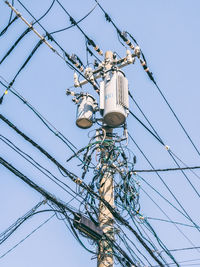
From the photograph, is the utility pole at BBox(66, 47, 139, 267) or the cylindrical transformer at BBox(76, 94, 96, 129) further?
the cylindrical transformer at BBox(76, 94, 96, 129)

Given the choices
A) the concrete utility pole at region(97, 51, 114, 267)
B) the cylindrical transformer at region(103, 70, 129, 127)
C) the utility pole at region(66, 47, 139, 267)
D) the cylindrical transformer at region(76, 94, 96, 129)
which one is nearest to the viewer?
the concrete utility pole at region(97, 51, 114, 267)

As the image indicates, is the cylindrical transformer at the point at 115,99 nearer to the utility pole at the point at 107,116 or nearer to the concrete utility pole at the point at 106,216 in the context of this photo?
the utility pole at the point at 107,116

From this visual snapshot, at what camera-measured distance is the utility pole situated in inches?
259

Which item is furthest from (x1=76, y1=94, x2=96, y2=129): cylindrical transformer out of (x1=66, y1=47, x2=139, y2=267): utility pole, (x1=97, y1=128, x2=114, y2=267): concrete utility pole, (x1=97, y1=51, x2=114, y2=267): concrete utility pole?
(x1=97, y1=128, x2=114, y2=267): concrete utility pole

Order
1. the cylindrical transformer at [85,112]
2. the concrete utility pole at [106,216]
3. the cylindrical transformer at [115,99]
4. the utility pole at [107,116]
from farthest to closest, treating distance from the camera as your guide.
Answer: the cylindrical transformer at [85,112] → the cylindrical transformer at [115,99] → the utility pole at [107,116] → the concrete utility pole at [106,216]

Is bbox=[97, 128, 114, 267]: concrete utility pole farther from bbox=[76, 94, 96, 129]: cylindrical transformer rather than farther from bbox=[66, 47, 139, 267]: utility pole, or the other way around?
bbox=[76, 94, 96, 129]: cylindrical transformer

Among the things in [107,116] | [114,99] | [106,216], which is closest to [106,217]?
[106,216]

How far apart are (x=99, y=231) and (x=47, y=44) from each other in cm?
336

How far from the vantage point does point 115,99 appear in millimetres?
7250

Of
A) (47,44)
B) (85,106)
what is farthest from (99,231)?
(47,44)

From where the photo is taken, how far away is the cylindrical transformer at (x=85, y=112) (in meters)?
7.77

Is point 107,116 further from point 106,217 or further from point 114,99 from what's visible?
point 106,217

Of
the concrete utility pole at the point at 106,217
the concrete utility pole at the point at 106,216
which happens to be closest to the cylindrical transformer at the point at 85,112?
the concrete utility pole at the point at 106,216

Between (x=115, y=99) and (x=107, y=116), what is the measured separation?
0.33 m
